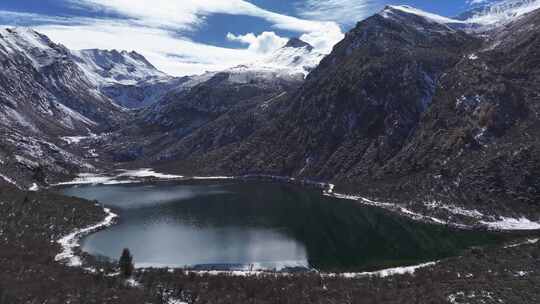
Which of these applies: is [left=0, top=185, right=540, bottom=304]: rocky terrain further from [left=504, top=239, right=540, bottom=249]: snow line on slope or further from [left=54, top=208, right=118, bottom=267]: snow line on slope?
[left=504, top=239, right=540, bottom=249]: snow line on slope

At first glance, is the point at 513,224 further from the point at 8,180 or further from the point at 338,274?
the point at 8,180

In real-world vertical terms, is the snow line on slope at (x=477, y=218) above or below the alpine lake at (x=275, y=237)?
above

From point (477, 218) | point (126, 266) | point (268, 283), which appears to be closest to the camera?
point (268, 283)

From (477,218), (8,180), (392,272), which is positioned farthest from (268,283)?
(8,180)

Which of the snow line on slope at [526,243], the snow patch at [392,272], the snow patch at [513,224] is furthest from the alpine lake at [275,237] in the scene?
the snow patch at [513,224]

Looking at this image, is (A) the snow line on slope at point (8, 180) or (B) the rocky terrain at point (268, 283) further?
(A) the snow line on slope at point (8, 180)

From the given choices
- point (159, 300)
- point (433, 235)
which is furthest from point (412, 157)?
point (159, 300)

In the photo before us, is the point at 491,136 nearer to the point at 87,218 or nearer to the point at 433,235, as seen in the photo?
the point at 433,235

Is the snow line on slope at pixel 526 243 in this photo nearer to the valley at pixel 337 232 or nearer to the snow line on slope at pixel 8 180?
the valley at pixel 337 232
